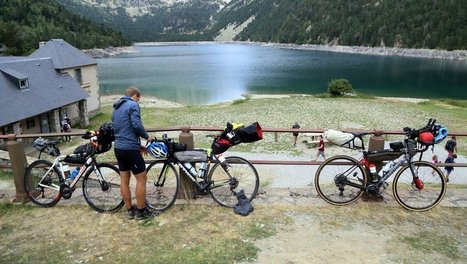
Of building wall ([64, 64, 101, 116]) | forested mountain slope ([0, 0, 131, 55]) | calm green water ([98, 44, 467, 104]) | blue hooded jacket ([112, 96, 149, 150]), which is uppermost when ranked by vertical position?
forested mountain slope ([0, 0, 131, 55])

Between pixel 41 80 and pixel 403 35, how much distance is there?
17012 cm

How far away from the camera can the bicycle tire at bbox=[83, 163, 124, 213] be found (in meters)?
7.03

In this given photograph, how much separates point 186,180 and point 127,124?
191cm

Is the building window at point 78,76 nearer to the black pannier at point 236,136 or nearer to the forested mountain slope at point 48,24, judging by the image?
the black pannier at point 236,136

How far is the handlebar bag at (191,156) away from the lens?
6867mm

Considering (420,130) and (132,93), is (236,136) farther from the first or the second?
(420,130)

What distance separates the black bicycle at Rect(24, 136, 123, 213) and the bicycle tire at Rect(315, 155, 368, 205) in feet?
13.5

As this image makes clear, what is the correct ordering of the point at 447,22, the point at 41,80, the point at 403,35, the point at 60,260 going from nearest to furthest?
the point at 60,260 < the point at 41,80 < the point at 447,22 < the point at 403,35

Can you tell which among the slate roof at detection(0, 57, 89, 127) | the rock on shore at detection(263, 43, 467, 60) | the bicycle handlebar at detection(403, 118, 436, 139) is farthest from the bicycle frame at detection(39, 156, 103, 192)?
the rock on shore at detection(263, 43, 467, 60)

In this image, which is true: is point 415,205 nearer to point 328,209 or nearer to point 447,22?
point 328,209

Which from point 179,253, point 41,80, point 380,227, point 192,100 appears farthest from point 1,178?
point 192,100

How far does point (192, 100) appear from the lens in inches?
2408

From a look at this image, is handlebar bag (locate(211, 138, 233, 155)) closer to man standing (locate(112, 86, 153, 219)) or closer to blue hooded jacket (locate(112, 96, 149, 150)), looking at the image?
man standing (locate(112, 86, 153, 219))

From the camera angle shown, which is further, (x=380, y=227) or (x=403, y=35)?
(x=403, y=35)
